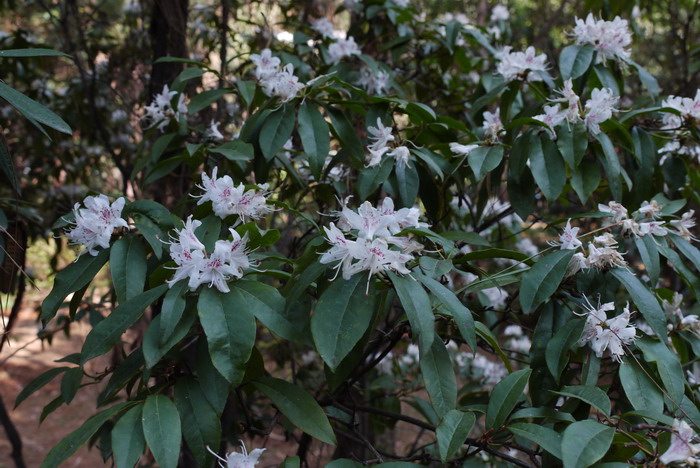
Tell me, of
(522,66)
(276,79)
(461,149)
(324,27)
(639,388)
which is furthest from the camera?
(324,27)

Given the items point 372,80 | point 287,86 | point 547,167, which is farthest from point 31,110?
point 372,80

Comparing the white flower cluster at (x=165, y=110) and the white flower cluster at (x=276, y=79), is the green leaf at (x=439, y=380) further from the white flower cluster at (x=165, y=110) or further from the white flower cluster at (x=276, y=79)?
the white flower cluster at (x=165, y=110)

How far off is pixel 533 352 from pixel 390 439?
1999 millimetres

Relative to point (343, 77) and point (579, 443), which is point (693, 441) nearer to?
point (579, 443)

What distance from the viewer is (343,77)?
1979 millimetres

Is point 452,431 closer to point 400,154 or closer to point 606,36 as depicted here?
point 400,154

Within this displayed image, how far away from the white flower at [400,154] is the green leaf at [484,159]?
0.14 meters

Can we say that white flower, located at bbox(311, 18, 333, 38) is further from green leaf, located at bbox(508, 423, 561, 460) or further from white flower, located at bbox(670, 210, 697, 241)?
green leaf, located at bbox(508, 423, 561, 460)

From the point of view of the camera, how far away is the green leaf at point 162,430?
0.91 meters

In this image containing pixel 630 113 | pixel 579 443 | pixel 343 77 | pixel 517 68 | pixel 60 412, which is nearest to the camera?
pixel 579 443

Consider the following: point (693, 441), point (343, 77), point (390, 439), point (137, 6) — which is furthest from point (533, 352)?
point (137, 6)

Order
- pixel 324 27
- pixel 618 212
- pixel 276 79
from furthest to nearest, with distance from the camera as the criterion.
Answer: pixel 324 27
pixel 276 79
pixel 618 212

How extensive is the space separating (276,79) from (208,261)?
688 millimetres

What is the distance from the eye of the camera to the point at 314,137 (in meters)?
1.39
